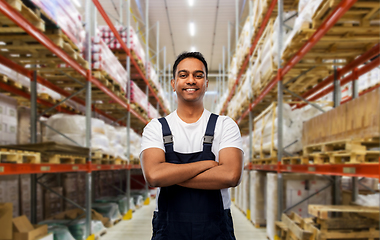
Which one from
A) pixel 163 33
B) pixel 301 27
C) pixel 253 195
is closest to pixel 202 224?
pixel 301 27

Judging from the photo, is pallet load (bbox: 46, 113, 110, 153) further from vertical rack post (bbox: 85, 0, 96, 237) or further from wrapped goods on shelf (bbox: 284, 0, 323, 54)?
wrapped goods on shelf (bbox: 284, 0, 323, 54)

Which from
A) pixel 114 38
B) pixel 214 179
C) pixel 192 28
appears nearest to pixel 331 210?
pixel 214 179

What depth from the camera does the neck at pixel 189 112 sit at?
6.21 feet

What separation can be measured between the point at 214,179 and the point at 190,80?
58 cm

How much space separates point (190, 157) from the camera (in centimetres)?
176

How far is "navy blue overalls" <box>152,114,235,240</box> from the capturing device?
65.8 inches

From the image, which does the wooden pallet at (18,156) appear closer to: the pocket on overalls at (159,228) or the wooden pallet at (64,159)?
the wooden pallet at (64,159)

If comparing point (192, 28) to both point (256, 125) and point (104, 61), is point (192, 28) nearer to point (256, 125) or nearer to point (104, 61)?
point (256, 125)

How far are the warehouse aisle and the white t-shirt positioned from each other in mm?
5180

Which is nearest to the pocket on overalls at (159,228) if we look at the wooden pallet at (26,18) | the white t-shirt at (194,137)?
the white t-shirt at (194,137)

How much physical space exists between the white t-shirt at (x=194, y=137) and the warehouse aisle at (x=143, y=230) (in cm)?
518

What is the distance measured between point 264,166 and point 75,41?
4.53m

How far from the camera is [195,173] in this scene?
5.42ft

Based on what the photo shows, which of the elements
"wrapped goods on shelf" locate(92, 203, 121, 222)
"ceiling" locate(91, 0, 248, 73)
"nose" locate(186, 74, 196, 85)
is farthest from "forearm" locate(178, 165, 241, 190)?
"ceiling" locate(91, 0, 248, 73)
